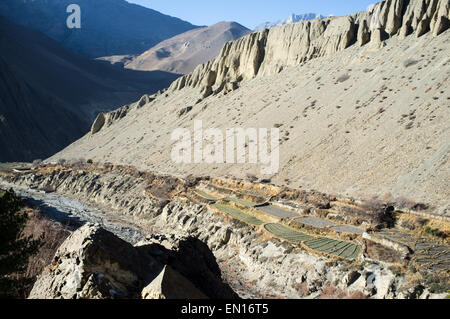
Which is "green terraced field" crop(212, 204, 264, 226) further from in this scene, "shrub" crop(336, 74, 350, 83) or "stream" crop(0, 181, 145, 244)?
"shrub" crop(336, 74, 350, 83)

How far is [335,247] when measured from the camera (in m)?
14.9

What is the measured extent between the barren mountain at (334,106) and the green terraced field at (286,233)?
Answer: 646cm

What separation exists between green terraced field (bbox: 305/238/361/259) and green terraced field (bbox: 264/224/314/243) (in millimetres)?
702

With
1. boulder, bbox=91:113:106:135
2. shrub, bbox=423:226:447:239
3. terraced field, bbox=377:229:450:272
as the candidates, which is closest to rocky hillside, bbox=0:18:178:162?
boulder, bbox=91:113:106:135

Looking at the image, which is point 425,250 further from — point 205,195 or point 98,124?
point 98,124

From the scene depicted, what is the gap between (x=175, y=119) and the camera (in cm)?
5559

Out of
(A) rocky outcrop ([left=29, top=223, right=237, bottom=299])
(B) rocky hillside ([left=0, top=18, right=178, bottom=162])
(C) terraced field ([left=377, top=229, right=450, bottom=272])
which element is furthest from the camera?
(B) rocky hillside ([left=0, top=18, right=178, bottom=162])

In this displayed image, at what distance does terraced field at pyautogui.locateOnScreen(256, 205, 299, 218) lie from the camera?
20734 millimetres

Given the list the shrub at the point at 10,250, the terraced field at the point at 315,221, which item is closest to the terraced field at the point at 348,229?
the terraced field at the point at 315,221

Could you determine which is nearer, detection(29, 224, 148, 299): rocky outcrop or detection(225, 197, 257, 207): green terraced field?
detection(29, 224, 148, 299): rocky outcrop

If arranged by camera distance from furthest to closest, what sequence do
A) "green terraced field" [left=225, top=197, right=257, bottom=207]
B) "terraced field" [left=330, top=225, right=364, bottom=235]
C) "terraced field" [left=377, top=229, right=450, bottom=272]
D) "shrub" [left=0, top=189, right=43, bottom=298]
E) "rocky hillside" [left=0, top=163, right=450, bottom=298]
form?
"green terraced field" [left=225, top=197, right=257, bottom=207] < "terraced field" [left=330, top=225, right=364, bottom=235] < "terraced field" [left=377, top=229, right=450, bottom=272] < "shrub" [left=0, top=189, right=43, bottom=298] < "rocky hillside" [left=0, top=163, right=450, bottom=298]

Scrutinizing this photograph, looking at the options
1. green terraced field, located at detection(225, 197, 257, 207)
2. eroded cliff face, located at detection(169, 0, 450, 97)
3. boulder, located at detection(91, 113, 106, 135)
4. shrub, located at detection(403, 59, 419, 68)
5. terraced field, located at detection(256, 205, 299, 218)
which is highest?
eroded cliff face, located at detection(169, 0, 450, 97)
